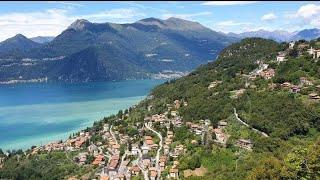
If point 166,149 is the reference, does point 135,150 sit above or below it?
below

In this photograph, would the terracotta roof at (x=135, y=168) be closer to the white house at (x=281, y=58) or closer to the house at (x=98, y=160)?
the house at (x=98, y=160)

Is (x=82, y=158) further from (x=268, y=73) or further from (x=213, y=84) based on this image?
(x=268, y=73)

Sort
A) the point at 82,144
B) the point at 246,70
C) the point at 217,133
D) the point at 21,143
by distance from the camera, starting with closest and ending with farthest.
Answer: the point at 217,133 < the point at 82,144 < the point at 246,70 < the point at 21,143

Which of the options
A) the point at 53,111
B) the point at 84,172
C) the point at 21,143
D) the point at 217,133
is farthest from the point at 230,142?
the point at 53,111

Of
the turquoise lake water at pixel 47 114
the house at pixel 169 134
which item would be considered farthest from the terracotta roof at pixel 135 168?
the turquoise lake water at pixel 47 114

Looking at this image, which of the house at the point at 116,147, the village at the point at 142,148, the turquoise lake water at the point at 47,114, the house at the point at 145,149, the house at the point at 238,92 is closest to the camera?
the village at the point at 142,148

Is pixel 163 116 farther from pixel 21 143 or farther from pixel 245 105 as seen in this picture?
pixel 21 143

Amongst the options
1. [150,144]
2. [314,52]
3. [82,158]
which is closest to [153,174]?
[150,144]

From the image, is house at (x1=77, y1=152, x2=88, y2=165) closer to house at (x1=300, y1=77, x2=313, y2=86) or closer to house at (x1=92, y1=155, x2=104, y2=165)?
house at (x1=92, y1=155, x2=104, y2=165)
